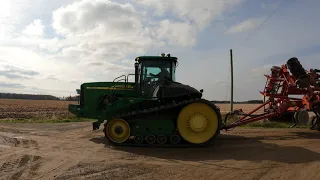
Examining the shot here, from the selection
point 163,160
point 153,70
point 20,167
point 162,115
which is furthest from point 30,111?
point 163,160

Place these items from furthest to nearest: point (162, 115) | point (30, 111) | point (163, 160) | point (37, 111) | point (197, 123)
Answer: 1. point (37, 111)
2. point (30, 111)
3. point (162, 115)
4. point (197, 123)
5. point (163, 160)

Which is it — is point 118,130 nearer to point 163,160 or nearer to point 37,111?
point 163,160

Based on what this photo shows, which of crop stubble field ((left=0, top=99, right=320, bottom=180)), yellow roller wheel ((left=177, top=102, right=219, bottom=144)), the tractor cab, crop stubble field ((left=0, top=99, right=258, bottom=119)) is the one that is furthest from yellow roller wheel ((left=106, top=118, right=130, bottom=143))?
crop stubble field ((left=0, top=99, right=258, bottom=119))

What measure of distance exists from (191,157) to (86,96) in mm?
4795

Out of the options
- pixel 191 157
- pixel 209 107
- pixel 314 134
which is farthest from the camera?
pixel 314 134

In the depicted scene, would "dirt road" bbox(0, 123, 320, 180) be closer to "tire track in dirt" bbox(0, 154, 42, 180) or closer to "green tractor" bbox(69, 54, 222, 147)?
"tire track in dirt" bbox(0, 154, 42, 180)

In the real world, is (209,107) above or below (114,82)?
below

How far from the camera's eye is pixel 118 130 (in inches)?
388

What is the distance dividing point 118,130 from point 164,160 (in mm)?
2492

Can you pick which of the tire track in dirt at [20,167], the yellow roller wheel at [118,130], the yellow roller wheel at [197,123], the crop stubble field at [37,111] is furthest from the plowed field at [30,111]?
the yellow roller wheel at [197,123]

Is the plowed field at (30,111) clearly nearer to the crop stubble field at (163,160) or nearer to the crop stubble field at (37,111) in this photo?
the crop stubble field at (37,111)

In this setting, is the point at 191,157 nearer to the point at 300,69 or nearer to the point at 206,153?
the point at 206,153

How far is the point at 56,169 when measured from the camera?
6.93 m

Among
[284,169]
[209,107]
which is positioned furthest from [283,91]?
[284,169]
